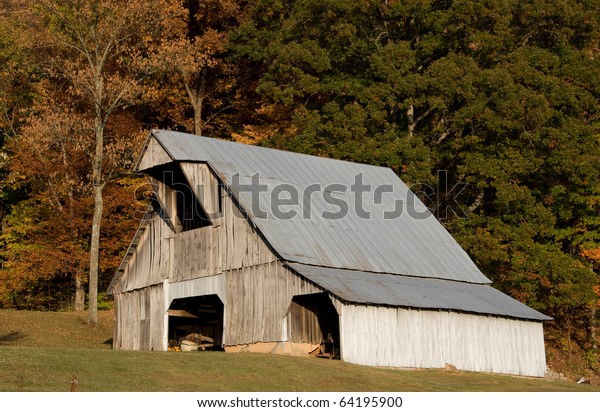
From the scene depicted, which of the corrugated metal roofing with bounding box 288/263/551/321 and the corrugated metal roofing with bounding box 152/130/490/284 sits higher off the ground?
the corrugated metal roofing with bounding box 152/130/490/284

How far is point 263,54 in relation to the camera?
61.8 meters

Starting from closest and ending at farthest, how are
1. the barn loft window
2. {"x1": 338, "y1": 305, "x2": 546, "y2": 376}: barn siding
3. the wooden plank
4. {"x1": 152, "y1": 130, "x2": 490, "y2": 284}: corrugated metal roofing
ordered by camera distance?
{"x1": 338, "y1": 305, "x2": 546, "y2": 376}: barn siding
{"x1": 152, "y1": 130, "x2": 490, "y2": 284}: corrugated metal roofing
the barn loft window
the wooden plank

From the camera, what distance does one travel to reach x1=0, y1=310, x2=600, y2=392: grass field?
84.9ft

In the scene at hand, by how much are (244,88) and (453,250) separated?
28589mm

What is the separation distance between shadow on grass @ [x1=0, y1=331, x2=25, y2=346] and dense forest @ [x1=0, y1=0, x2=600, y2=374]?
5.00 m

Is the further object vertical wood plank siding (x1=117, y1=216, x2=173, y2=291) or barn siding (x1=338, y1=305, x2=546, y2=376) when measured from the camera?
vertical wood plank siding (x1=117, y1=216, x2=173, y2=291)

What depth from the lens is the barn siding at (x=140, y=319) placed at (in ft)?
135

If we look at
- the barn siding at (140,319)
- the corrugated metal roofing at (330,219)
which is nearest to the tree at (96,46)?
the barn siding at (140,319)

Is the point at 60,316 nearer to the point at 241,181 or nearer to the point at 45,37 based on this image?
the point at 45,37

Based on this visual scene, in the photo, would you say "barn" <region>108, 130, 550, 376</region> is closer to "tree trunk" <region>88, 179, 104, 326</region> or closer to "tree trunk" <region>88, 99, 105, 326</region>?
"tree trunk" <region>88, 179, 104, 326</region>

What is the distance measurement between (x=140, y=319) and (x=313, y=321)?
30.2ft

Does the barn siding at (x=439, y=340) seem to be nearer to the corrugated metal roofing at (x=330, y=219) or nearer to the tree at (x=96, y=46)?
the corrugated metal roofing at (x=330, y=219)

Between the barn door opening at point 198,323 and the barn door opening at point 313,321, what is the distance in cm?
651

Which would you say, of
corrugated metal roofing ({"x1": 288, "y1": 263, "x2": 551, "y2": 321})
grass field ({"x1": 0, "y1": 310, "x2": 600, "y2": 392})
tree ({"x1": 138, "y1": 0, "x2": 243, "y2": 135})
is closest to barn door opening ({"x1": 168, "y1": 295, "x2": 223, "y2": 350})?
corrugated metal roofing ({"x1": 288, "y1": 263, "x2": 551, "y2": 321})
